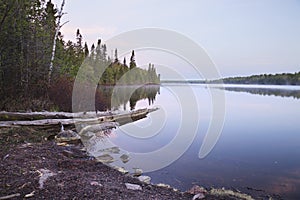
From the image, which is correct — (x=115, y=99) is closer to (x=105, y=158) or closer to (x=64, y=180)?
(x=105, y=158)

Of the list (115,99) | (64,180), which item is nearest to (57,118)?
(64,180)

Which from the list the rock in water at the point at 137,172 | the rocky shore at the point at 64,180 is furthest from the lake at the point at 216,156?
the rocky shore at the point at 64,180

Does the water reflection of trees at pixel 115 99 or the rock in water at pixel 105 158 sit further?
the water reflection of trees at pixel 115 99

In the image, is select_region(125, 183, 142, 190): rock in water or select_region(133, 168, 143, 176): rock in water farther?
select_region(133, 168, 143, 176): rock in water

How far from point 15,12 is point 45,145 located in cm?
622

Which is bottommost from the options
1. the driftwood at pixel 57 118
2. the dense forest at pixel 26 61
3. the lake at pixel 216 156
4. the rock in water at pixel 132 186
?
the lake at pixel 216 156

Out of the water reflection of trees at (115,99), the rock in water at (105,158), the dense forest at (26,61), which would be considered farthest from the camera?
the water reflection of trees at (115,99)

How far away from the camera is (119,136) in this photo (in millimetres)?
10641

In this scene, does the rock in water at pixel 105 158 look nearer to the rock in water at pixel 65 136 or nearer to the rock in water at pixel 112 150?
the rock in water at pixel 112 150

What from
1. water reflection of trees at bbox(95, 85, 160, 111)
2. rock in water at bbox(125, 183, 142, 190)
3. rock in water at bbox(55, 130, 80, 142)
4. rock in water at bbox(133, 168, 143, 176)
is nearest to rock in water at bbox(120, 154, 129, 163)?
rock in water at bbox(133, 168, 143, 176)

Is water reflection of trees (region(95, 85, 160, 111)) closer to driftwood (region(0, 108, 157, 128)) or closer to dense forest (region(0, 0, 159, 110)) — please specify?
driftwood (region(0, 108, 157, 128))

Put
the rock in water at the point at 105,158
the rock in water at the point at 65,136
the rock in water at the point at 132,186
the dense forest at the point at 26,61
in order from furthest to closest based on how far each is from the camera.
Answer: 1. the dense forest at the point at 26,61
2. the rock in water at the point at 65,136
3. the rock in water at the point at 105,158
4. the rock in water at the point at 132,186

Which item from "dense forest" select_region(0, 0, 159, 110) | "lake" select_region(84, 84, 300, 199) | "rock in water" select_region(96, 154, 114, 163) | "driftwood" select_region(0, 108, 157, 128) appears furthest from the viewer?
"dense forest" select_region(0, 0, 159, 110)

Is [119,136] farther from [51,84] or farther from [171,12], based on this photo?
[171,12]
